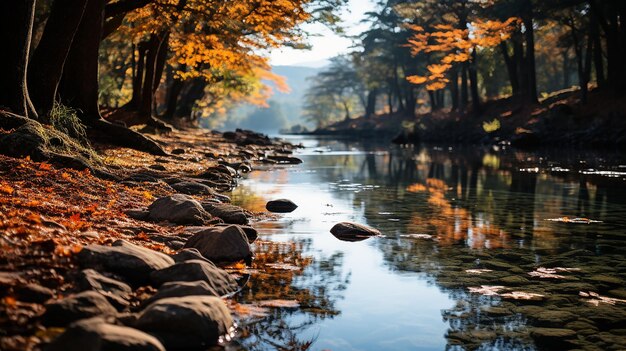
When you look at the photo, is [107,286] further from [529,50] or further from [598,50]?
[529,50]

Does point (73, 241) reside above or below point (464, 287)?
above

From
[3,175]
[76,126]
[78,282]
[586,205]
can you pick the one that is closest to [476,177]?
[586,205]

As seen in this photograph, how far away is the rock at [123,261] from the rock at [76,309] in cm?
74

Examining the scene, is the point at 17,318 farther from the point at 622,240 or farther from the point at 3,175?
the point at 622,240

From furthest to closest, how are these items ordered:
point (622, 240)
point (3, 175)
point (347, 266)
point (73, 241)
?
point (622, 240) < point (3, 175) < point (347, 266) < point (73, 241)

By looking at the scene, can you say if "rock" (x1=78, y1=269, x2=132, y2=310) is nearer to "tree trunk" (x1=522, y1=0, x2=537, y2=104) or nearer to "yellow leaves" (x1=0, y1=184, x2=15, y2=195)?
"yellow leaves" (x1=0, y1=184, x2=15, y2=195)

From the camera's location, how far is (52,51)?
1221cm

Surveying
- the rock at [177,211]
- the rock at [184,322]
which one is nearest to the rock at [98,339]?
the rock at [184,322]

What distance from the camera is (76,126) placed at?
13102 mm

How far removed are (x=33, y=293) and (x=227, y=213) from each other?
5132mm

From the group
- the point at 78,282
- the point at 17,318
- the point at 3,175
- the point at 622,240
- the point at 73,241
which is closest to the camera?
the point at 17,318

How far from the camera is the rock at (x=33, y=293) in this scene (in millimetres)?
4465

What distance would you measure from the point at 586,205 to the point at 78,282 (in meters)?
10.6

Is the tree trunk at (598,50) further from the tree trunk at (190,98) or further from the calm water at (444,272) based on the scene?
the tree trunk at (190,98)
